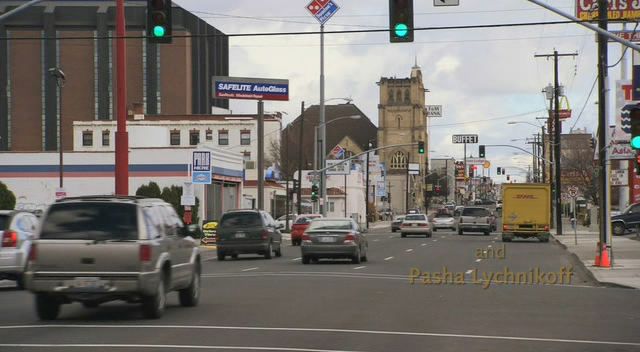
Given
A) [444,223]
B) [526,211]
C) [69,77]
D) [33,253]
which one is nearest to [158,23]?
[33,253]

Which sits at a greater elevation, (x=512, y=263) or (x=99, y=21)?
(x=99, y=21)

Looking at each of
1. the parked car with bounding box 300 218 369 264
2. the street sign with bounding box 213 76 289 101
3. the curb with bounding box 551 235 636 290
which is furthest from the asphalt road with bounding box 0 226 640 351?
the street sign with bounding box 213 76 289 101

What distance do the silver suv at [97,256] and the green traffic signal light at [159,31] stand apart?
8.44m

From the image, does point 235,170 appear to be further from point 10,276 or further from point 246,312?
point 246,312

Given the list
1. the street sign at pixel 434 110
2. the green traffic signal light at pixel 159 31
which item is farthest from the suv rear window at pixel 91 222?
the street sign at pixel 434 110

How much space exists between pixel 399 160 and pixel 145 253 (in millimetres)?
161370

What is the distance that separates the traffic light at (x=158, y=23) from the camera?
2311cm

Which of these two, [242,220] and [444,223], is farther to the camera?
[444,223]

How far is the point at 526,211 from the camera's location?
175ft

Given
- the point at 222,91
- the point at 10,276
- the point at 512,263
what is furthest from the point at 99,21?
the point at 10,276

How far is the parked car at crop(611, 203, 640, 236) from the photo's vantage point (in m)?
60.2

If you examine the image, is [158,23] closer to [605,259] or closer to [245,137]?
[605,259]

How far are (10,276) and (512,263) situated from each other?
17165 millimetres

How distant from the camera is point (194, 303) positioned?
17.4 metres
